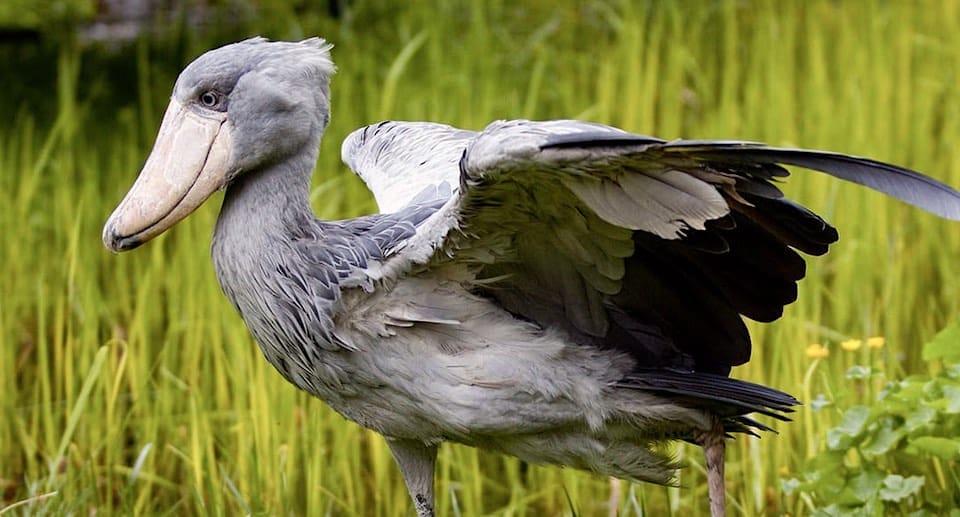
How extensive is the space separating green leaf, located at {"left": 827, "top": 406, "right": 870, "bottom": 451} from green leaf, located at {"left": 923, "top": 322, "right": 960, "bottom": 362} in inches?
7.4

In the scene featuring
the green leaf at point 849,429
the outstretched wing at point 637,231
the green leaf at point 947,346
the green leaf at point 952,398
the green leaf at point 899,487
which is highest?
the outstretched wing at point 637,231

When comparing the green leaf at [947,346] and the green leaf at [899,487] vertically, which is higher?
the green leaf at [947,346]

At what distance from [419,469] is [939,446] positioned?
0.99m

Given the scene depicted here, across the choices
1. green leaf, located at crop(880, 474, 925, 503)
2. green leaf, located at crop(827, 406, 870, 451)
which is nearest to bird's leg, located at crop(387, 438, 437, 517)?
green leaf, located at crop(827, 406, 870, 451)

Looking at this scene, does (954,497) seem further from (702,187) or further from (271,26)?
(271,26)

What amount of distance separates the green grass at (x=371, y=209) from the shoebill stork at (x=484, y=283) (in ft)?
1.34

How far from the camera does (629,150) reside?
2061 mm

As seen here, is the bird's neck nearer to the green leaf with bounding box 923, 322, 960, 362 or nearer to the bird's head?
the bird's head

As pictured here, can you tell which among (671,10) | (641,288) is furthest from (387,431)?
(671,10)

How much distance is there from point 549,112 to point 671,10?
2.44 feet

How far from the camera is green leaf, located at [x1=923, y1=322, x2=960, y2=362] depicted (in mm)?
2795

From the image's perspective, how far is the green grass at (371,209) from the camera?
10.5 ft

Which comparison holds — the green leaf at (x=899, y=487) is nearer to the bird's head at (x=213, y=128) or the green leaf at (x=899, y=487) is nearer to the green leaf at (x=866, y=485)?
the green leaf at (x=866, y=485)

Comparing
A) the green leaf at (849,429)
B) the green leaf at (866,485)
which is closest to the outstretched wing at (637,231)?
A: the green leaf at (849,429)
